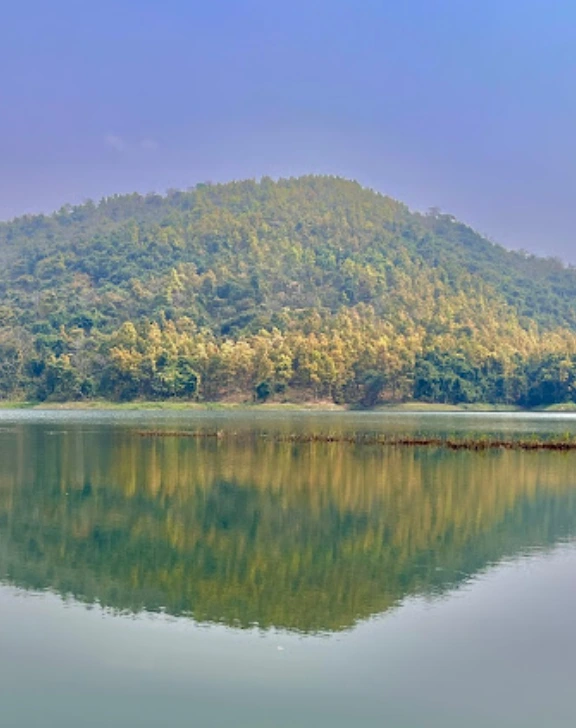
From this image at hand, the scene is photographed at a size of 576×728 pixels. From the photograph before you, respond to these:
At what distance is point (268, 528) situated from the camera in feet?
61.4

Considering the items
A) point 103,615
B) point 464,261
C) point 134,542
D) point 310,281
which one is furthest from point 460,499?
point 464,261

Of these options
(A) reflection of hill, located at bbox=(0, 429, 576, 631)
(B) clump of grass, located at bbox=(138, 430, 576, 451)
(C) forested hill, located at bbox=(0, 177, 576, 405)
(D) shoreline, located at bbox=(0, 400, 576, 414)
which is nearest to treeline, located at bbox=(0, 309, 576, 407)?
(C) forested hill, located at bbox=(0, 177, 576, 405)

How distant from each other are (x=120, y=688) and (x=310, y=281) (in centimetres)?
13992

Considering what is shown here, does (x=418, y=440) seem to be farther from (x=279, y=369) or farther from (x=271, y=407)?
(x=271, y=407)

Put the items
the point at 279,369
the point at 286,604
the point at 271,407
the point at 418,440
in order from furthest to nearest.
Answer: the point at 271,407 → the point at 279,369 → the point at 418,440 → the point at 286,604

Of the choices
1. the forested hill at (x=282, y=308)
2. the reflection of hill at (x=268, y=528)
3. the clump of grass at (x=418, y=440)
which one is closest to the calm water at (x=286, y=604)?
the reflection of hill at (x=268, y=528)

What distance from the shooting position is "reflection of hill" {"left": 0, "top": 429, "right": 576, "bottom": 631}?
1352 centimetres

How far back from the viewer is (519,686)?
9.92 m

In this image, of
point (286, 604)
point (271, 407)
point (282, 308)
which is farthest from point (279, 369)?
point (286, 604)

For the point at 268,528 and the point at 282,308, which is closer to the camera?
the point at 268,528

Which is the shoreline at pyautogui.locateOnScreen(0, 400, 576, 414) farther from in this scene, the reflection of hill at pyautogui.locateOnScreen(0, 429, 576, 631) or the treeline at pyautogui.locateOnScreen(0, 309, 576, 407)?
the reflection of hill at pyautogui.locateOnScreen(0, 429, 576, 631)

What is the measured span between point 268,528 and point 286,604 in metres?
5.93

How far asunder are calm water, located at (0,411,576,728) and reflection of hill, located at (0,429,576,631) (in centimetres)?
7

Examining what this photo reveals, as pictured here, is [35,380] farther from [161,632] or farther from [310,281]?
[161,632]
